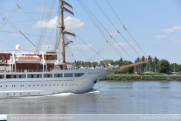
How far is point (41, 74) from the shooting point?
133 feet

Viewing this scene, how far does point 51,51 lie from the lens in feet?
144

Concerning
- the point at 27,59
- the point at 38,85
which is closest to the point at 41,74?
the point at 38,85

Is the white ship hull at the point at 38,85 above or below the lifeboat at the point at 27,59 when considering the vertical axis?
below

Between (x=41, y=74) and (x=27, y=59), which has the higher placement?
(x=27, y=59)

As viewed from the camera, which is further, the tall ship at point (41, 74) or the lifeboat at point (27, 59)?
the lifeboat at point (27, 59)

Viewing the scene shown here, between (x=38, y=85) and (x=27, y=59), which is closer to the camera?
(x=38, y=85)

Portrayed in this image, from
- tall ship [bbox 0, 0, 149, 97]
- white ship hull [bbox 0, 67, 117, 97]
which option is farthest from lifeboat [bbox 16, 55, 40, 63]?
white ship hull [bbox 0, 67, 117, 97]

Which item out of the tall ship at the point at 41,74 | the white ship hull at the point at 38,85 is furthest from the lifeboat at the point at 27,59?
the white ship hull at the point at 38,85

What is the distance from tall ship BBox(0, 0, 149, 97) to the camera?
39.7 metres

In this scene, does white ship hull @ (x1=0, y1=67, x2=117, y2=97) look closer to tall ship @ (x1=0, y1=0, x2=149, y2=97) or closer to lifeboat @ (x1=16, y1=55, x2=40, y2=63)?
tall ship @ (x1=0, y1=0, x2=149, y2=97)

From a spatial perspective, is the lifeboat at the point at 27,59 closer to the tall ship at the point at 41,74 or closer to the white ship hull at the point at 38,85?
the tall ship at the point at 41,74

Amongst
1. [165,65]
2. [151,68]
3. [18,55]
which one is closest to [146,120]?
[18,55]

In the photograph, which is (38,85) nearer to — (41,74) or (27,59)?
(41,74)

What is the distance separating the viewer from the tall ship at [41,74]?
39.7 m
